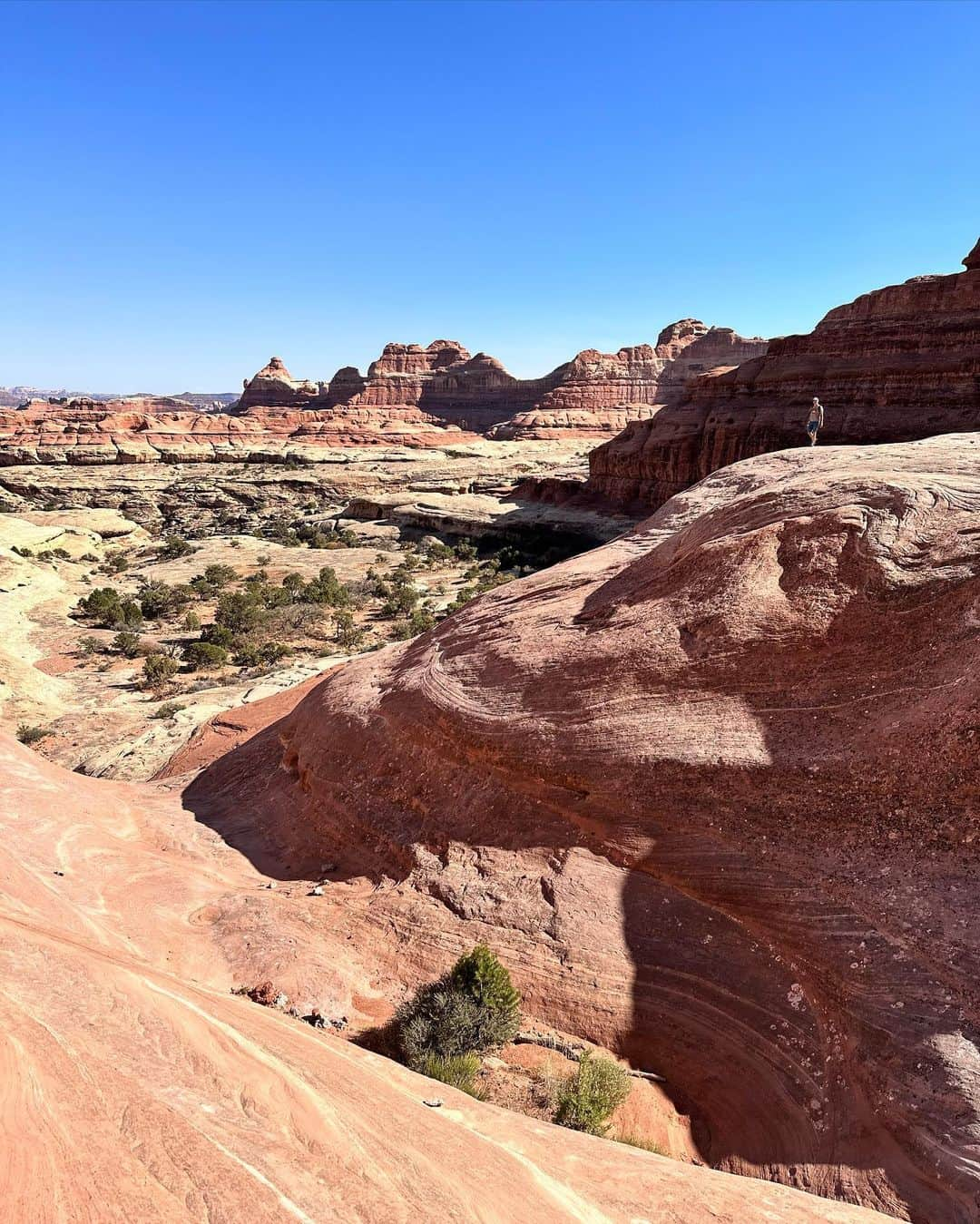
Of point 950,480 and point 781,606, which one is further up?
point 950,480

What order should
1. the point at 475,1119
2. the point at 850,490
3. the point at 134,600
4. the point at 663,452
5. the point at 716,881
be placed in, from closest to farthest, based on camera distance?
the point at 475,1119, the point at 716,881, the point at 850,490, the point at 134,600, the point at 663,452

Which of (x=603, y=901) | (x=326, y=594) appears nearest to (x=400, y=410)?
(x=326, y=594)

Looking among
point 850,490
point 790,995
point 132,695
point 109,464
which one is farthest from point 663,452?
point 109,464

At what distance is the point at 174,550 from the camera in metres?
40.9

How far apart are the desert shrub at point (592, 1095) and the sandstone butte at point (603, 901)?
1.69ft

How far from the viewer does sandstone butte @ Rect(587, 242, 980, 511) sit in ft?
102

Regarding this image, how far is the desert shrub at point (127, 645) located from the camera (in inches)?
862

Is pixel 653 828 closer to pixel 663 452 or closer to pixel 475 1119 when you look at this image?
pixel 475 1119

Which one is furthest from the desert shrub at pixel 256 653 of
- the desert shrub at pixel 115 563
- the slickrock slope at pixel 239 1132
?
the desert shrub at pixel 115 563

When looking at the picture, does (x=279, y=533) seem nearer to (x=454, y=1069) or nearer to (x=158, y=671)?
(x=158, y=671)

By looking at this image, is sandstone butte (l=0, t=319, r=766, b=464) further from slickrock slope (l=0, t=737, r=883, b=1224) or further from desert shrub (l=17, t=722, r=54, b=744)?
slickrock slope (l=0, t=737, r=883, b=1224)

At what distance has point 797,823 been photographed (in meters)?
6.15

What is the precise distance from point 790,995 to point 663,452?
39301mm

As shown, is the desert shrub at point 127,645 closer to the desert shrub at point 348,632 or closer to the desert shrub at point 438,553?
the desert shrub at point 348,632
